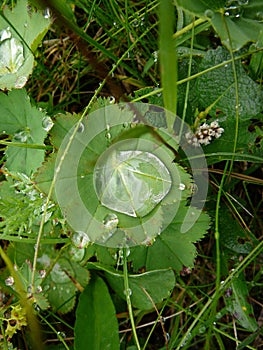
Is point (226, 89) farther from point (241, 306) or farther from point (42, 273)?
point (42, 273)

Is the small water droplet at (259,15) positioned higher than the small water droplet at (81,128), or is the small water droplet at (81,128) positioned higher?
the small water droplet at (81,128)

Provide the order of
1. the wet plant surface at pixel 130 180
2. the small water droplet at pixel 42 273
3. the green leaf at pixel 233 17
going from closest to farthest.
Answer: the green leaf at pixel 233 17, the wet plant surface at pixel 130 180, the small water droplet at pixel 42 273

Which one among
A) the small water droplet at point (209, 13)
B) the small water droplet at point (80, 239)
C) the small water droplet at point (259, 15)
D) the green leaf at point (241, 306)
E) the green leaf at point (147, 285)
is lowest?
the green leaf at point (241, 306)

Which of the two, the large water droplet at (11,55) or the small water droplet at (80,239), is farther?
the large water droplet at (11,55)

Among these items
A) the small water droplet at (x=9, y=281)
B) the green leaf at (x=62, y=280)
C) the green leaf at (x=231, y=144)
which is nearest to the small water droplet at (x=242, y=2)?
the green leaf at (x=231, y=144)

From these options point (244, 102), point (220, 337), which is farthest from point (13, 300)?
point (244, 102)

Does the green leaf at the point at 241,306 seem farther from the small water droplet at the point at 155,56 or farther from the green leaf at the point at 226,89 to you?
the small water droplet at the point at 155,56

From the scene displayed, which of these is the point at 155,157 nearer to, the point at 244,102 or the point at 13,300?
the point at 244,102

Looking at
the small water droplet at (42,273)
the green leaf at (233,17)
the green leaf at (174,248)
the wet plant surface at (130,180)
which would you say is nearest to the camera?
the green leaf at (233,17)
